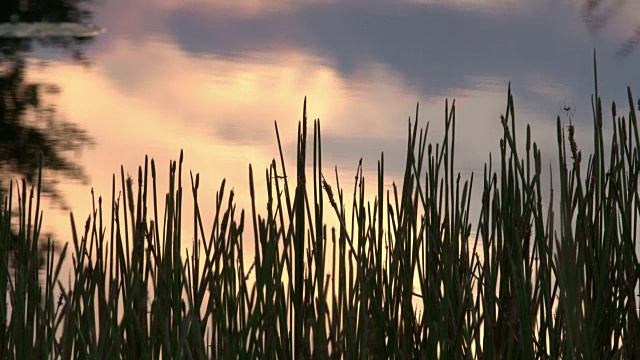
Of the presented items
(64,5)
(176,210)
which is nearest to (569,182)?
(176,210)

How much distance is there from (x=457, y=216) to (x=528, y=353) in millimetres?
254

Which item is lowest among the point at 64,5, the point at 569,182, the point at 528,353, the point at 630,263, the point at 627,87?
the point at 528,353

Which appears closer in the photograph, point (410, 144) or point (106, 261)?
point (410, 144)

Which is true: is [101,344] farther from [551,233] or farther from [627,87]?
[627,87]

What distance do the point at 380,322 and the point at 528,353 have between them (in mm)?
279

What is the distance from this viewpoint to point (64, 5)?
7.08 m

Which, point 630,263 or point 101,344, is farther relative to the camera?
point 630,263

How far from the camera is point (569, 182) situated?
4.76 feet

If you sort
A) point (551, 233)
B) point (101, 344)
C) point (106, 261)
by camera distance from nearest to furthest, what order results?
point (551, 233), point (101, 344), point (106, 261)

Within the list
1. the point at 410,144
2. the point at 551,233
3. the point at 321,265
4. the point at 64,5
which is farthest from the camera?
the point at 64,5

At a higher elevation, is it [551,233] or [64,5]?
[64,5]

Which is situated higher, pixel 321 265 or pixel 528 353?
pixel 321 265

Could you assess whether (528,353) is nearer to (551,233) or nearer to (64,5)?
(551,233)

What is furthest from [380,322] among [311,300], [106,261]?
[106,261]
